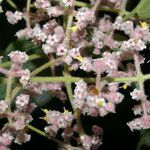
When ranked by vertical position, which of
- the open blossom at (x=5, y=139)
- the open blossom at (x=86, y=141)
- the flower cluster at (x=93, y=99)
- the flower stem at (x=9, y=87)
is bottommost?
the open blossom at (x=86, y=141)

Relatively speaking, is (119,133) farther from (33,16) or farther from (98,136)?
(33,16)

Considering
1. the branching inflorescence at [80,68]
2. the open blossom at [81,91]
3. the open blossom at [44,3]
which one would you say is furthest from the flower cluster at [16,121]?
the open blossom at [44,3]

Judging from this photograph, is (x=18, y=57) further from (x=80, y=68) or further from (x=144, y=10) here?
(x=144, y=10)

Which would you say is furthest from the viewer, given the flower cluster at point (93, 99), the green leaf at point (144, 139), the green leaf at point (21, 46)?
the green leaf at point (144, 139)

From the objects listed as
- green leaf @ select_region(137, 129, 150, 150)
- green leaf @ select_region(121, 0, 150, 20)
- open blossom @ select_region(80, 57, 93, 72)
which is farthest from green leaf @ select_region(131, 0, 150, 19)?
green leaf @ select_region(137, 129, 150, 150)

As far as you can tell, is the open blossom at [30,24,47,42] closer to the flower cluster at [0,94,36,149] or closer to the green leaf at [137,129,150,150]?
the flower cluster at [0,94,36,149]

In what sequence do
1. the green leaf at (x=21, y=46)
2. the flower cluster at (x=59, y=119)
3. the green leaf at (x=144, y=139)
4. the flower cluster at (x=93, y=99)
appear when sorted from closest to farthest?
the flower cluster at (x=93, y=99)
the flower cluster at (x=59, y=119)
the green leaf at (x=21, y=46)
the green leaf at (x=144, y=139)

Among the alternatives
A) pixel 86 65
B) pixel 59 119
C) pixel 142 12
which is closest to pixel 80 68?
pixel 86 65

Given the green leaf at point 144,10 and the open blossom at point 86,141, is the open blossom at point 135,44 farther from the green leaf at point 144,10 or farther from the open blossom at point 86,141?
the open blossom at point 86,141
